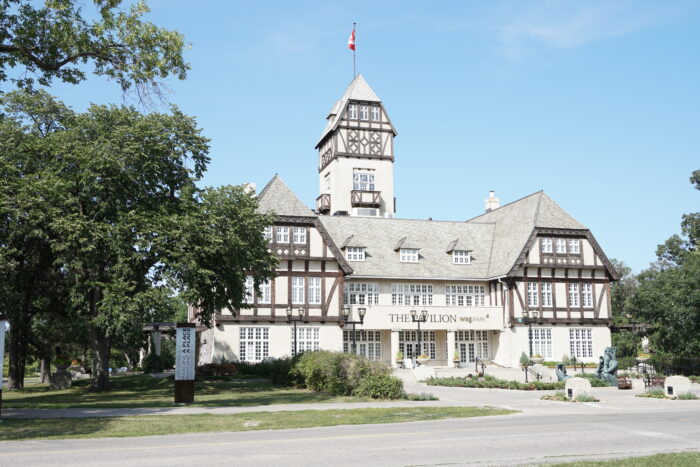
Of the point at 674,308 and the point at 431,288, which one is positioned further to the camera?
the point at 431,288

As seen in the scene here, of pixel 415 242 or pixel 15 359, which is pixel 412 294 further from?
pixel 15 359

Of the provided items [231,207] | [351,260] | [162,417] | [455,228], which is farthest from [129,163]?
[455,228]

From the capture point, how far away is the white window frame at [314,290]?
4422cm

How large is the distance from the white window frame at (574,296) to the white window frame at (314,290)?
18.2 metres

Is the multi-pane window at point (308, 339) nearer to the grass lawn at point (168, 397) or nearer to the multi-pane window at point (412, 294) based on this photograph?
the multi-pane window at point (412, 294)

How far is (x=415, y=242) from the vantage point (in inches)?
1984

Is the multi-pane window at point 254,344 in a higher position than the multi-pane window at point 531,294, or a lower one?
lower

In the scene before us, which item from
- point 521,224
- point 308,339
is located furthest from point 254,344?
point 521,224

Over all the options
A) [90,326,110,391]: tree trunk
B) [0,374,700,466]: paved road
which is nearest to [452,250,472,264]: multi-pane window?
[90,326,110,391]: tree trunk

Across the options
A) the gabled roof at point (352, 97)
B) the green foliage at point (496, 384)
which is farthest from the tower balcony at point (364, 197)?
the green foliage at point (496, 384)

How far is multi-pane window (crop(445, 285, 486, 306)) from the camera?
4866 centimetres

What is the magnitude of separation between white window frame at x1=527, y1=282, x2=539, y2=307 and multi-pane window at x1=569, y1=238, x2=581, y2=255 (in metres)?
3.94

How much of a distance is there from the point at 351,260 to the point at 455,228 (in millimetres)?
10664

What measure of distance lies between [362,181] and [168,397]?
119 feet
